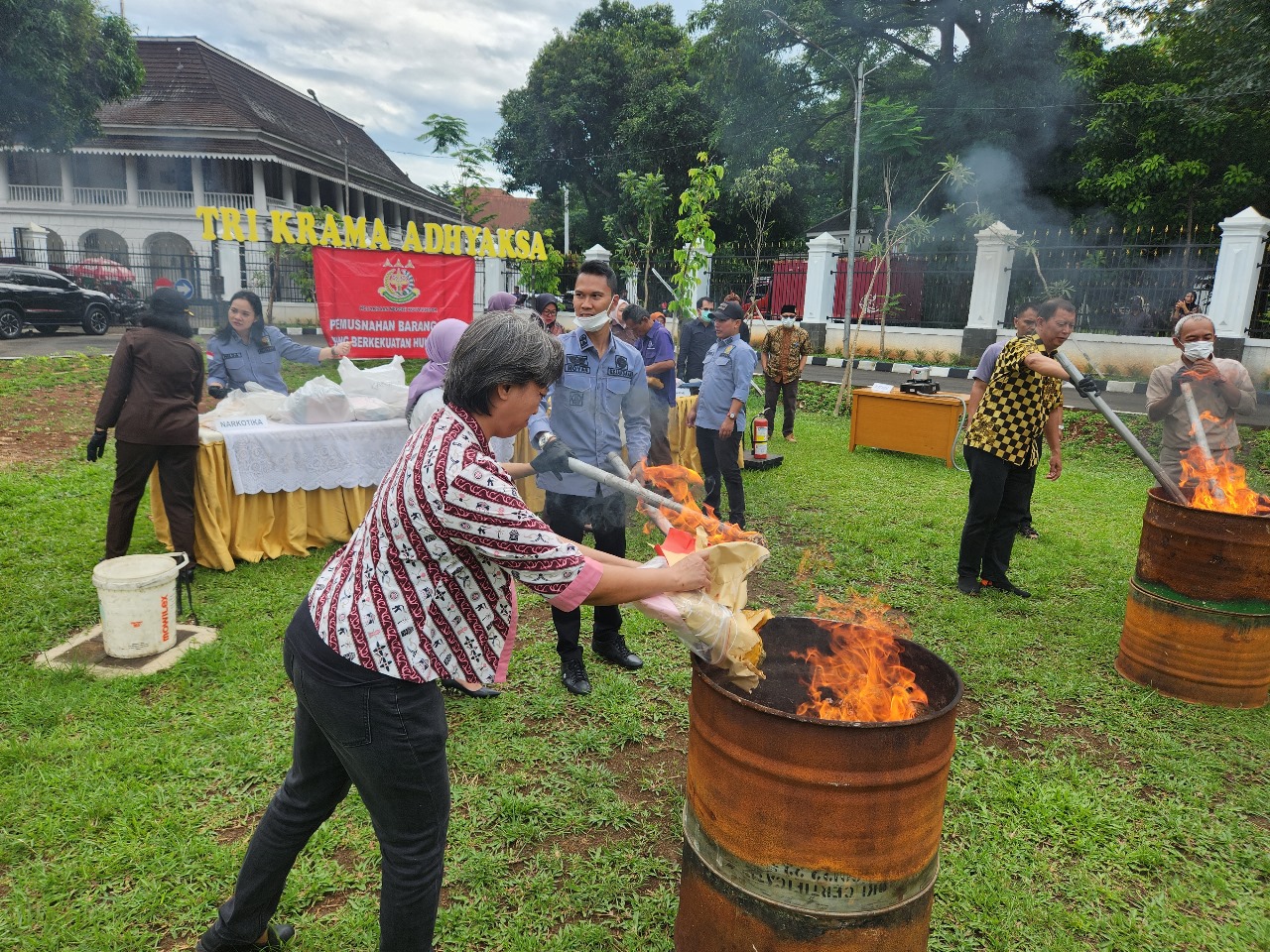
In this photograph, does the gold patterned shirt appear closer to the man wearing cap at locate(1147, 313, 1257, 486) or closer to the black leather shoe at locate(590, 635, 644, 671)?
the man wearing cap at locate(1147, 313, 1257, 486)

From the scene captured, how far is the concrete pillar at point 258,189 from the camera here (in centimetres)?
2691

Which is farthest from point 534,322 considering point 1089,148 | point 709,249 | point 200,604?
point 1089,148

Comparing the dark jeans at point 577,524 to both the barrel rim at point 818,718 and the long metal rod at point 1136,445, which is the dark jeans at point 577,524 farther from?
the long metal rod at point 1136,445

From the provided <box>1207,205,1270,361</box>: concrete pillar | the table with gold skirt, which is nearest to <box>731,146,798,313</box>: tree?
<box>1207,205,1270,361</box>: concrete pillar

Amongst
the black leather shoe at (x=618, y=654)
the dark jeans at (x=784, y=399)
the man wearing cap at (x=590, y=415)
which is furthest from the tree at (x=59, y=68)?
the black leather shoe at (x=618, y=654)

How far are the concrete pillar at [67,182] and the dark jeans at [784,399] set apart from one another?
96.0 feet

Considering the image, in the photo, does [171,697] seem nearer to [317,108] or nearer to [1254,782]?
[1254,782]

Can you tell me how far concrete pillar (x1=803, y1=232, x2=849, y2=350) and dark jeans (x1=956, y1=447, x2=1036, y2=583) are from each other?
13058 mm

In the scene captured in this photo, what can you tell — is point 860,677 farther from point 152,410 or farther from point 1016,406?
point 152,410

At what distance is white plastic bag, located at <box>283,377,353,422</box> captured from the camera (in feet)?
18.5

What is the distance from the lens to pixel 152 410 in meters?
4.61

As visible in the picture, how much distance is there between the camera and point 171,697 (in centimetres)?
364

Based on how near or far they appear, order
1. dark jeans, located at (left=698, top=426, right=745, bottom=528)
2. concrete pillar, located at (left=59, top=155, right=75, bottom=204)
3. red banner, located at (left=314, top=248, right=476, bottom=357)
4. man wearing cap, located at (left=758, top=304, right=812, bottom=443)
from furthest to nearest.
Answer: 1. concrete pillar, located at (left=59, top=155, right=75, bottom=204)
2. man wearing cap, located at (left=758, top=304, right=812, bottom=443)
3. red banner, located at (left=314, top=248, right=476, bottom=357)
4. dark jeans, located at (left=698, top=426, right=745, bottom=528)

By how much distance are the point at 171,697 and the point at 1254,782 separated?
16.2 feet
